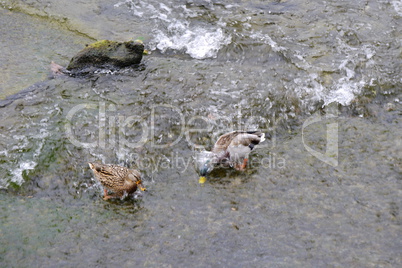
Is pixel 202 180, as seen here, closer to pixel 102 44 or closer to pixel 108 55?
pixel 108 55

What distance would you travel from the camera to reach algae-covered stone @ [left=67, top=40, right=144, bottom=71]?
739 centimetres

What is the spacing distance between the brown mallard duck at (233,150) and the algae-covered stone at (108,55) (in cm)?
286

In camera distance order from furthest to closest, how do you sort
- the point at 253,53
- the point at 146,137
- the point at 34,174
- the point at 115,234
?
the point at 253,53
the point at 146,137
the point at 34,174
the point at 115,234

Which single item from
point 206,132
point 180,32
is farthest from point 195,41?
point 206,132

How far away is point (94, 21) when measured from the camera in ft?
29.3

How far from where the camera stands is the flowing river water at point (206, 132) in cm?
461

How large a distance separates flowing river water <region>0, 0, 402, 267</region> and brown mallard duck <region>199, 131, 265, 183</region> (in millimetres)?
187

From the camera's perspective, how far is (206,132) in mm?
6387

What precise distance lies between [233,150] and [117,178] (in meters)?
1.78

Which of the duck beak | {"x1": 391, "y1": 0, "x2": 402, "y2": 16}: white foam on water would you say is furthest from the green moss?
{"x1": 391, "y1": 0, "x2": 402, "y2": 16}: white foam on water

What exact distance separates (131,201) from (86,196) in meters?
0.66

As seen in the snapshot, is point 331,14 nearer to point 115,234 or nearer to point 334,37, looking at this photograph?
point 334,37

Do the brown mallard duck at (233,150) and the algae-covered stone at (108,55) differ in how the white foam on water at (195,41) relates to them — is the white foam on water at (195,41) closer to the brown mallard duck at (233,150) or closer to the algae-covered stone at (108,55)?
the algae-covered stone at (108,55)

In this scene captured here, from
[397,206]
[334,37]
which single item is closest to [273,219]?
[397,206]
